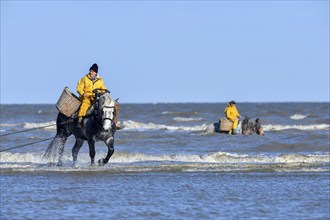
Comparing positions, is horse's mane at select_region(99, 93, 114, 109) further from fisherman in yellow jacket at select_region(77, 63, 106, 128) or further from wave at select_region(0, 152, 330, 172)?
wave at select_region(0, 152, 330, 172)

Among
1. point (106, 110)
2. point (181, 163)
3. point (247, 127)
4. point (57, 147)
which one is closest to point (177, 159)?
point (181, 163)

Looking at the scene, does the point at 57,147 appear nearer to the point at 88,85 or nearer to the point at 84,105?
the point at 84,105

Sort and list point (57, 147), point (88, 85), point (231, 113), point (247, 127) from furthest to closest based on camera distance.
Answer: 1. point (231, 113)
2. point (247, 127)
3. point (57, 147)
4. point (88, 85)

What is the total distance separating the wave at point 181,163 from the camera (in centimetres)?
1712

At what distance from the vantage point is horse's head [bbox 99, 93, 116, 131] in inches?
661

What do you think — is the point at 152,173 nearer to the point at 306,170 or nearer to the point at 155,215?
the point at 306,170

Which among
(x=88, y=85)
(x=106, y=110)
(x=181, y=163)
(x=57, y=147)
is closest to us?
(x=106, y=110)

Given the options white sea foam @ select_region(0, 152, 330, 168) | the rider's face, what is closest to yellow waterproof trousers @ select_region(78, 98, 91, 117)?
the rider's face

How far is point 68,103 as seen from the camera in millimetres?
18141

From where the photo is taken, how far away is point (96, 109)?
17.3 m

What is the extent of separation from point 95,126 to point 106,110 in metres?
0.76

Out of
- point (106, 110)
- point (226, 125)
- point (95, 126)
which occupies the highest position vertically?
point (106, 110)

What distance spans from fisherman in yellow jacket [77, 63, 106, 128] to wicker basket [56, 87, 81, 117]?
0.87 feet

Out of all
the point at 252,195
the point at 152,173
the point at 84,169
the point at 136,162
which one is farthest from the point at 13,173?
the point at 252,195
